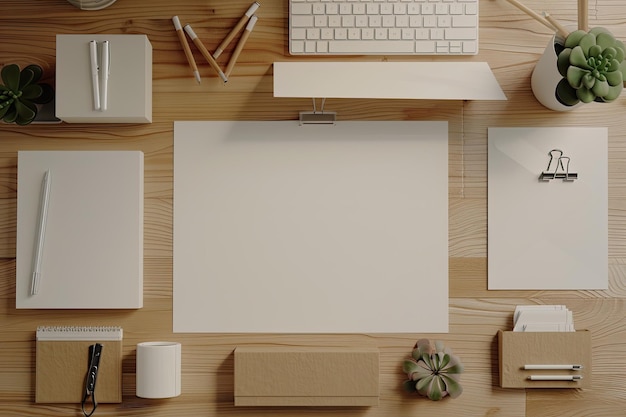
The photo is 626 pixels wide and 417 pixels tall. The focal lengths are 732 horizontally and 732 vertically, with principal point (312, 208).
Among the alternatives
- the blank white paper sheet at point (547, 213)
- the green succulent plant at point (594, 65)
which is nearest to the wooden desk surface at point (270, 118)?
the blank white paper sheet at point (547, 213)

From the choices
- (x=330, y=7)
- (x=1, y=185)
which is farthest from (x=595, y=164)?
(x=1, y=185)

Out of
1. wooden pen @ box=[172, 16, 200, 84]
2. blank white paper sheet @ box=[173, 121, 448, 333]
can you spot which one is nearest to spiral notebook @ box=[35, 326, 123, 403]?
blank white paper sheet @ box=[173, 121, 448, 333]

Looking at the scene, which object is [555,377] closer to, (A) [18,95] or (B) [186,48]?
(B) [186,48]

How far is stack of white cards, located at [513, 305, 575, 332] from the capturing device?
1.29 metres

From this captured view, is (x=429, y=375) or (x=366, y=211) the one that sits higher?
(x=366, y=211)

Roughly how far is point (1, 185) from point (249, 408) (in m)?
0.60

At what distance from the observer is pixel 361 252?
131 centimetres

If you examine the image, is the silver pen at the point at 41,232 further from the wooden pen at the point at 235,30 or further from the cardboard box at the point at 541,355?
the cardboard box at the point at 541,355

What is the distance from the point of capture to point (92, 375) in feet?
4.20

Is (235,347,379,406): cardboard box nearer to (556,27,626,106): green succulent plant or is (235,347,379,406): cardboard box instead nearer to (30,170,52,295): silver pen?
(30,170,52,295): silver pen

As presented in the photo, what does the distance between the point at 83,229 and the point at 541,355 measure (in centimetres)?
84

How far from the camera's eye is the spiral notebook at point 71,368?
1291mm

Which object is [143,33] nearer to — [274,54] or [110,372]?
[274,54]

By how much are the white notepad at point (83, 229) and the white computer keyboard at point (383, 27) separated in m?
0.38
